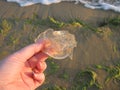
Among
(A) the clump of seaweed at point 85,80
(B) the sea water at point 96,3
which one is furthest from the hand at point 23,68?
(B) the sea water at point 96,3

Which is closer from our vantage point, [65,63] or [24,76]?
[24,76]

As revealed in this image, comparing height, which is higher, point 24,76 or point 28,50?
point 28,50

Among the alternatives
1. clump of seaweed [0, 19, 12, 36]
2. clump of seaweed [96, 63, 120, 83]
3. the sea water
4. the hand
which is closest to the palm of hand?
the hand

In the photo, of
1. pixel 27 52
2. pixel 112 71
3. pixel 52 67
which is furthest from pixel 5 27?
pixel 27 52

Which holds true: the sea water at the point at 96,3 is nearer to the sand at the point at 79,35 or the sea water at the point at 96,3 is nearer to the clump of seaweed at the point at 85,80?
the sand at the point at 79,35

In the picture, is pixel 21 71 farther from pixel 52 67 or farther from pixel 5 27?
pixel 5 27

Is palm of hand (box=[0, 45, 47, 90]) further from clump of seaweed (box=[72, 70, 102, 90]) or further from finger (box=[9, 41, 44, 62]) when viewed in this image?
clump of seaweed (box=[72, 70, 102, 90])

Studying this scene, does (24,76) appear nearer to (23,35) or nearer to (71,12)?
(23,35)

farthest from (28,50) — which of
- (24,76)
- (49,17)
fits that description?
(49,17)
